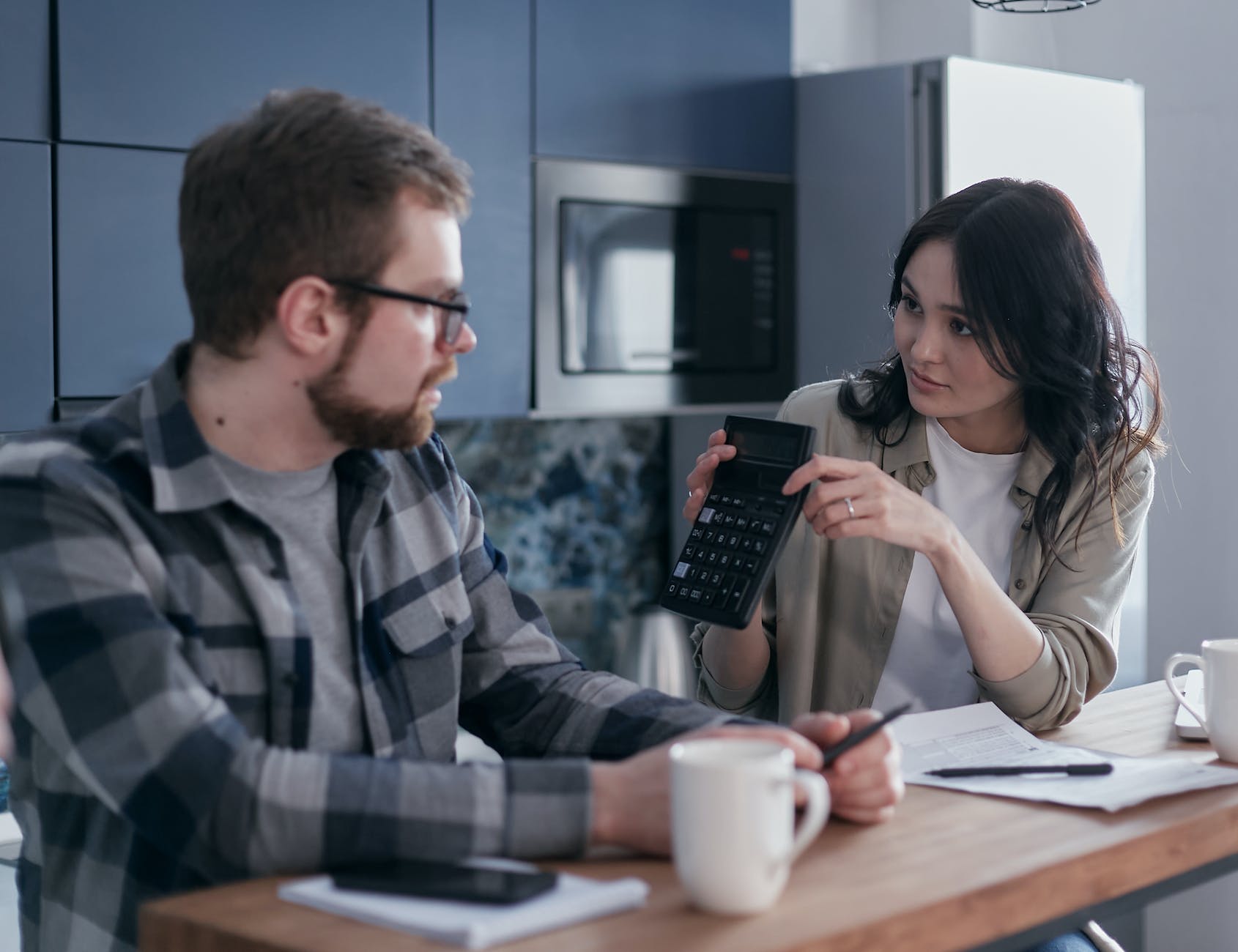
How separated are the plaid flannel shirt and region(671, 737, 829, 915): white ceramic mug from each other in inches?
4.7

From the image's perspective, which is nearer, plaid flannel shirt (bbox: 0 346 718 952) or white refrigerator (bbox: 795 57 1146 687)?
plaid flannel shirt (bbox: 0 346 718 952)

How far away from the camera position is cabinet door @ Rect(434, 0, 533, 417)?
2.27 m

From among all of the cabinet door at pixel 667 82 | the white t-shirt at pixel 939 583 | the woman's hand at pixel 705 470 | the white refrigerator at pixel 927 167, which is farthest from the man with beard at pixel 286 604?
the white refrigerator at pixel 927 167

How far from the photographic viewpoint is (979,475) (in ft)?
5.71

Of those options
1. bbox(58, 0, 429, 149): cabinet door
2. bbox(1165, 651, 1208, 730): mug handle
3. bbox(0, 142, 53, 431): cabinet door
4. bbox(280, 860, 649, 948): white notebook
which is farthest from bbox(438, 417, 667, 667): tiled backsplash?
bbox(280, 860, 649, 948): white notebook

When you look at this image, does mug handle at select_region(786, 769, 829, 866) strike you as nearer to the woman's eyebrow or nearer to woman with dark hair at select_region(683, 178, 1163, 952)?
woman with dark hair at select_region(683, 178, 1163, 952)

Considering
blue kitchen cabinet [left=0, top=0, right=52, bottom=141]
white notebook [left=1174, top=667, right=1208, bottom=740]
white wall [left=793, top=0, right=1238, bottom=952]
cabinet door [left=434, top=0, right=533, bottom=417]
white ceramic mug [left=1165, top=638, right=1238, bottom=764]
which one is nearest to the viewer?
white ceramic mug [left=1165, top=638, right=1238, bottom=764]

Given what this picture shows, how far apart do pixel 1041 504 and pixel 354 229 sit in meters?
0.89

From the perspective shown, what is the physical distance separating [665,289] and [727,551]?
123cm

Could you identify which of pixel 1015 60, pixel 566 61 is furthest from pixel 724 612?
pixel 1015 60

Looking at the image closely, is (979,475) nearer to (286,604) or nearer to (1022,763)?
(1022,763)

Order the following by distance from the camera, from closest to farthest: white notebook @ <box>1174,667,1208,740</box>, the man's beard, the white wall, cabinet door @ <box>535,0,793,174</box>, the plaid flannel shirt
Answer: the plaid flannel shirt, the man's beard, white notebook @ <box>1174,667,1208,740</box>, cabinet door @ <box>535,0,793,174</box>, the white wall

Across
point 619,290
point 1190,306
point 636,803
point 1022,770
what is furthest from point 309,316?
point 1190,306

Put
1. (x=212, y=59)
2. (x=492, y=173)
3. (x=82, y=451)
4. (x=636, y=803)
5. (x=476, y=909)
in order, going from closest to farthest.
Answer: (x=476, y=909)
(x=636, y=803)
(x=82, y=451)
(x=212, y=59)
(x=492, y=173)
